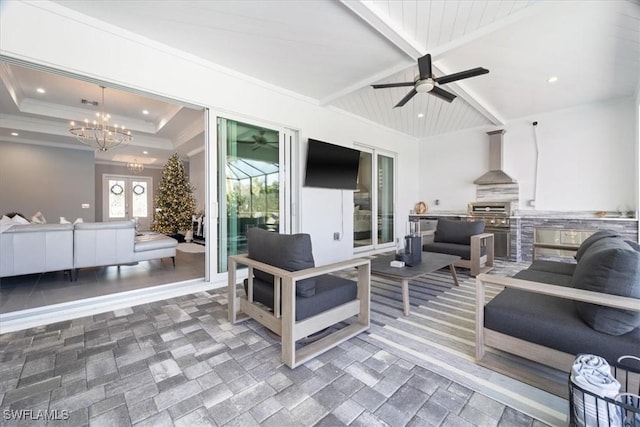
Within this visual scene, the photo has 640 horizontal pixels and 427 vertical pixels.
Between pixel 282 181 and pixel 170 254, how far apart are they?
2.37 metres

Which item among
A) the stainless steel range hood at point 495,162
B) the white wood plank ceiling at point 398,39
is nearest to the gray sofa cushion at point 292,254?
the white wood plank ceiling at point 398,39

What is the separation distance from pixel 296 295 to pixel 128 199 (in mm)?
10463

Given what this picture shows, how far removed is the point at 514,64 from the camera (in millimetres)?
3510

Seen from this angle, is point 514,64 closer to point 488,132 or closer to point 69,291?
point 488,132

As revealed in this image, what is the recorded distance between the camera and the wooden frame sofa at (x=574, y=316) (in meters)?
1.40

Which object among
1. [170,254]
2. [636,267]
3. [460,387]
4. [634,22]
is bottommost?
[460,387]

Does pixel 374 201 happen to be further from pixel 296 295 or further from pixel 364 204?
pixel 296 295

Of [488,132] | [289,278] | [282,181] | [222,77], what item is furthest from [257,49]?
[488,132]

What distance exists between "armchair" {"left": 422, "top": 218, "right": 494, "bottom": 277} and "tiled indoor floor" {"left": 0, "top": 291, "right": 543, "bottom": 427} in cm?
264

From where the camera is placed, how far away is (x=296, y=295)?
1964mm

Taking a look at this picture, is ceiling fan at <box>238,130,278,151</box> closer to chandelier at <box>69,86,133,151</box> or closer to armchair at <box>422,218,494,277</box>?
armchair at <box>422,218,494,277</box>

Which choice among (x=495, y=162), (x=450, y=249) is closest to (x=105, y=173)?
(x=450, y=249)

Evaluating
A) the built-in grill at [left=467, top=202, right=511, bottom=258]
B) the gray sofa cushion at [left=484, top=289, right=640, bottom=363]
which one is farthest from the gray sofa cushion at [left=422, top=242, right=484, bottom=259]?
the gray sofa cushion at [left=484, top=289, right=640, bottom=363]

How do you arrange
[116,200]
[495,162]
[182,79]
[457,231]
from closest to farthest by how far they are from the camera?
[182,79], [457,231], [495,162], [116,200]
